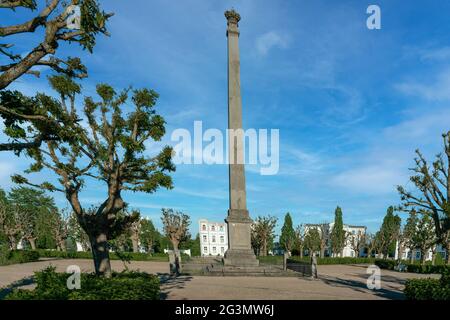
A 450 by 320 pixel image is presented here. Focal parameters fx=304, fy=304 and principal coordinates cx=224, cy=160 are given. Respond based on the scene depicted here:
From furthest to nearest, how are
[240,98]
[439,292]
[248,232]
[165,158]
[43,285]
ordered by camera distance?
[240,98], [248,232], [165,158], [439,292], [43,285]

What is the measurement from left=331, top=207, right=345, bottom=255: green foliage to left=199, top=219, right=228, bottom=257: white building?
28.7 meters

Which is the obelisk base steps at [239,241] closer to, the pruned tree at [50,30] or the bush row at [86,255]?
the pruned tree at [50,30]

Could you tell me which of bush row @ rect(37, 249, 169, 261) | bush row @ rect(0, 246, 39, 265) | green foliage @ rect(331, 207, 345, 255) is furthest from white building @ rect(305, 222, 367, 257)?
bush row @ rect(0, 246, 39, 265)

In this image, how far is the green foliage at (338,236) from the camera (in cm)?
6174

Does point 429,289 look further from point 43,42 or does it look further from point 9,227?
point 9,227

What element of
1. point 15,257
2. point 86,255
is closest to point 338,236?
point 86,255

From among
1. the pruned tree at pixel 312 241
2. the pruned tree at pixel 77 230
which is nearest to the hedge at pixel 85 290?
the pruned tree at pixel 77 230

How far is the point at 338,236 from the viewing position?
65.1 m

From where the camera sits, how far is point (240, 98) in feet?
84.8

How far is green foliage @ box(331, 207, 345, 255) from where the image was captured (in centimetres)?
6174

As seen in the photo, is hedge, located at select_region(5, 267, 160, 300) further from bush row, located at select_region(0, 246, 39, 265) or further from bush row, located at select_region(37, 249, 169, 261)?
bush row, located at select_region(37, 249, 169, 261)
